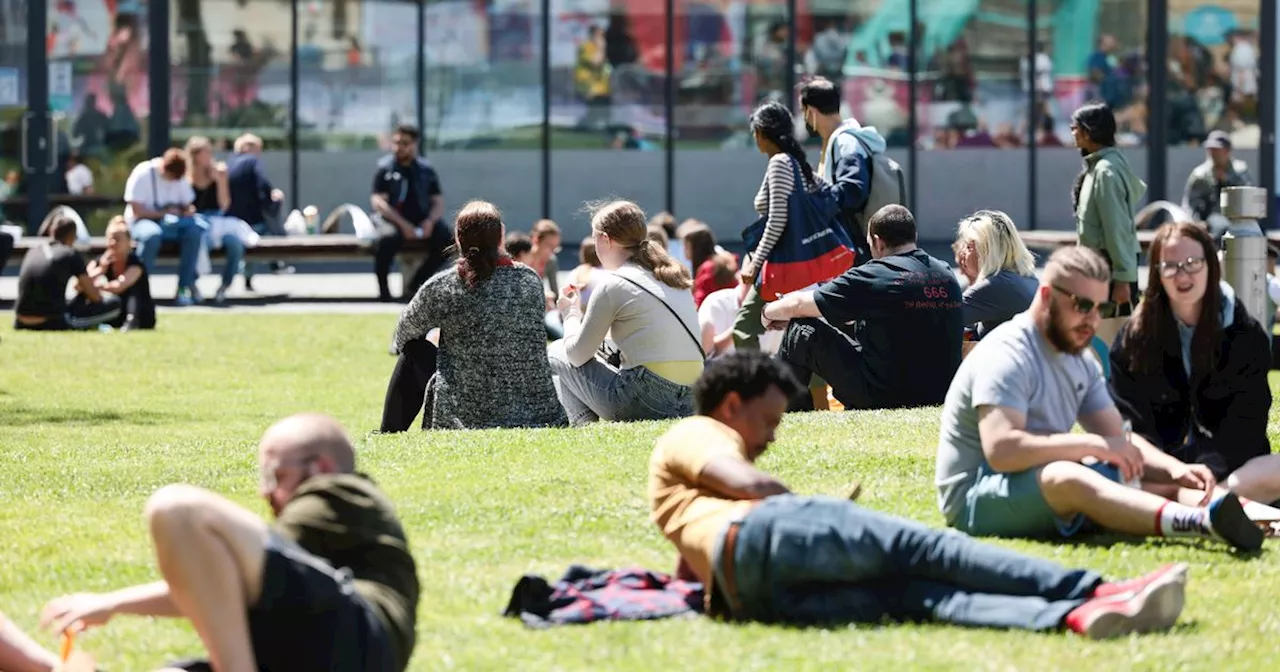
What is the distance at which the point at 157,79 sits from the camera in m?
26.2

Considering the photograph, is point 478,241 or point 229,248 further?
point 229,248

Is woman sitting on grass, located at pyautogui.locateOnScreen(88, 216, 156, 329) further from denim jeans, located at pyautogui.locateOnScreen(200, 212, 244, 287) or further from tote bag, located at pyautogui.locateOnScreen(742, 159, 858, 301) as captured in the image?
tote bag, located at pyautogui.locateOnScreen(742, 159, 858, 301)

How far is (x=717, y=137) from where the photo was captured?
89.4 feet

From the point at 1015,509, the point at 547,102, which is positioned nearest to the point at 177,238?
the point at 547,102

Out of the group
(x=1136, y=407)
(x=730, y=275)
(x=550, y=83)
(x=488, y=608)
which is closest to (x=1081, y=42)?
(x=550, y=83)

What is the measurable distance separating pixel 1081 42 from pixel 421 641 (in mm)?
22825

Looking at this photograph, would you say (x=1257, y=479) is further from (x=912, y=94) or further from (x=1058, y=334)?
(x=912, y=94)

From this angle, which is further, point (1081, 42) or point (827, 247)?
point (1081, 42)

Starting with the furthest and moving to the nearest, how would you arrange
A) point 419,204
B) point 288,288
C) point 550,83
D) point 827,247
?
1. point 550,83
2. point 288,288
3. point 419,204
4. point 827,247

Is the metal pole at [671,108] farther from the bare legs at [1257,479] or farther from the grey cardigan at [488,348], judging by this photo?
the bare legs at [1257,479]

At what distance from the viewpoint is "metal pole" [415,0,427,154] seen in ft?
88.1

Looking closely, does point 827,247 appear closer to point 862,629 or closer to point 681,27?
point 862,629

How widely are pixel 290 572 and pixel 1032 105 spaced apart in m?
23.6

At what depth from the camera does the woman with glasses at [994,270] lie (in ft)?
36.4
